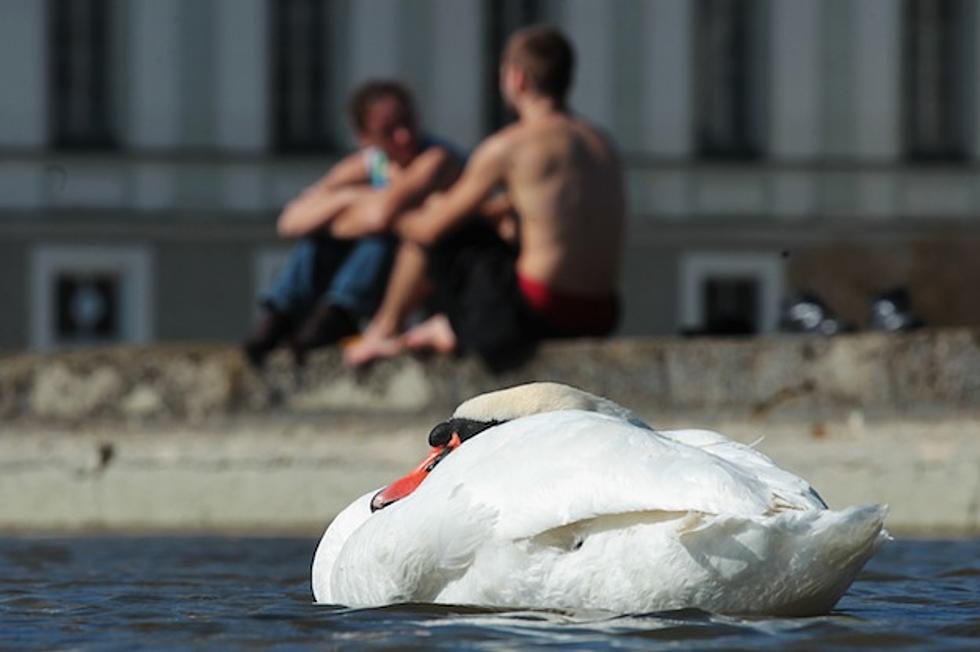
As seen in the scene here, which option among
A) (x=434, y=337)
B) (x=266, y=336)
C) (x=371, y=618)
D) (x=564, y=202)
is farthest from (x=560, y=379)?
(x=371, y=618)

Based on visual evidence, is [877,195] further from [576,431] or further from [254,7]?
[576,431]

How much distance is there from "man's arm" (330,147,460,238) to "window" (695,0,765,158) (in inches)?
794

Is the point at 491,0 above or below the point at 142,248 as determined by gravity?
above

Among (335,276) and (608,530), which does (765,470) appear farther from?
(335,276)

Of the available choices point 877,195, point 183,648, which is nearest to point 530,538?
point 183,648

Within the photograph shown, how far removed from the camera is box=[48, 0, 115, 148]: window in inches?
1180

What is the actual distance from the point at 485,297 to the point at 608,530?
5016mm

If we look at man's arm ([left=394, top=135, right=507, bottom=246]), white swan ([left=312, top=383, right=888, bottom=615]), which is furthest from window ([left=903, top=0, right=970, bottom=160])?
white swan ([left=312, top=383, right=888, bottom=615])

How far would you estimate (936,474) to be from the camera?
374 inches

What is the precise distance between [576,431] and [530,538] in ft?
0.84

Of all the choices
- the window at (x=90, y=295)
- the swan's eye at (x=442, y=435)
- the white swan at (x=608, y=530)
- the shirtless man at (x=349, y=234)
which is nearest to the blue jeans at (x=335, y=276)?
the shirtless man at (x=349, y=234)

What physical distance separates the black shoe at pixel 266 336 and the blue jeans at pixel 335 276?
63 millimetres

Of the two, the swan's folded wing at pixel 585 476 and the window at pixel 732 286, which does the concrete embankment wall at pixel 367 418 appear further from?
the window at pixel 732 286

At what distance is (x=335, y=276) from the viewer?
1160 centimetres
